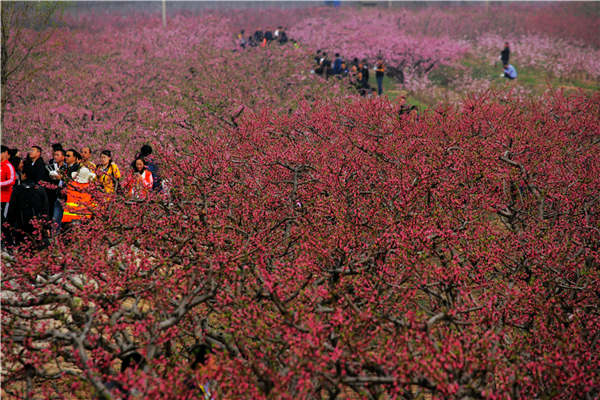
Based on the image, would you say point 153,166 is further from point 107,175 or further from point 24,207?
point 24,207

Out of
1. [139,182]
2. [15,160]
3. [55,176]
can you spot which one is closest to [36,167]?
[15,160]

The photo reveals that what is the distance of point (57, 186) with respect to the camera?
905 cm

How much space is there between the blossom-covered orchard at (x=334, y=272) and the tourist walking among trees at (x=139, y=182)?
39 centimetres

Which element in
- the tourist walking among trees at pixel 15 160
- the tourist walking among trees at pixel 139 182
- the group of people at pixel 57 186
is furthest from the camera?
the tourist walking among trees at pixel 15 160

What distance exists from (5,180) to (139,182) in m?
2.18

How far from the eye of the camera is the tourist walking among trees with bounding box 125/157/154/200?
8.38 metres

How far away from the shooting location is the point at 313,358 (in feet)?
14.9

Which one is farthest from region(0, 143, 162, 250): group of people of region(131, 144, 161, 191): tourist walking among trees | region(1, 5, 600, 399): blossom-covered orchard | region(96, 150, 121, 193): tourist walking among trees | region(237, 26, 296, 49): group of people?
region(237, 26, 296, 49): group of people

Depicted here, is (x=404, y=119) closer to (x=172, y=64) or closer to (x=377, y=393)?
(x=377, y=393)

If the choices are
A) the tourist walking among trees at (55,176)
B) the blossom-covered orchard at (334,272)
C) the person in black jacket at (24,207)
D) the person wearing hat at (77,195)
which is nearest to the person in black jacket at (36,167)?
the tourist walking among trees at (55,176)

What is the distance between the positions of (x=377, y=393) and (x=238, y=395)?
1.23 metres

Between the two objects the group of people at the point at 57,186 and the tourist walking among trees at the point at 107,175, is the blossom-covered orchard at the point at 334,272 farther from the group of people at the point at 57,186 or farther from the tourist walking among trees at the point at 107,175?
the tourist walking among trees at the point at 107,175

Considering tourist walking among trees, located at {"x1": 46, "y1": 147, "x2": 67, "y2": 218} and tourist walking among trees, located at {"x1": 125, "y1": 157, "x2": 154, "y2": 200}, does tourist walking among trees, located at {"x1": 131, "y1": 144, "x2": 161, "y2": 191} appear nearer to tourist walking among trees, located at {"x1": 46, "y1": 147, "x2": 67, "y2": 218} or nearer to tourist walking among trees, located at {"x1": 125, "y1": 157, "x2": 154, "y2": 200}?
tourist walking among trees, located at {"x1": 125, "y1": 157, "x2": 154, "y2": 200}

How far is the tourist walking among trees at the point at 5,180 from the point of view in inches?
345
